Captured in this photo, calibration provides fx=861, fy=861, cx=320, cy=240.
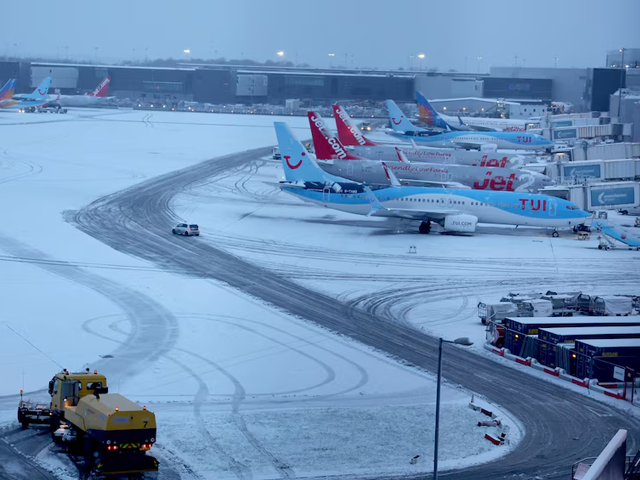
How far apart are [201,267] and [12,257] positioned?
1076 cm

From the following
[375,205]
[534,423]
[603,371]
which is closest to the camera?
[534,423]

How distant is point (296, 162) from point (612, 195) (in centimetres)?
2677

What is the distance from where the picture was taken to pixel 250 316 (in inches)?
1542

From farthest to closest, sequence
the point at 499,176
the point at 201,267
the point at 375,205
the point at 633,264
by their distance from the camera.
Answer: the point at 499,176 → the point at 375,205 → the point at 633,264 → the point at 201,267

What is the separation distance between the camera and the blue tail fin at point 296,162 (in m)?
64.6

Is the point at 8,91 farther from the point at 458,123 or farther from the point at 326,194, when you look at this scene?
the point at 326,194

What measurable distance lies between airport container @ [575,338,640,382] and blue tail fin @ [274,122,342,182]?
33.1 m

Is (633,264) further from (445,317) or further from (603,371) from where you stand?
(603,371)

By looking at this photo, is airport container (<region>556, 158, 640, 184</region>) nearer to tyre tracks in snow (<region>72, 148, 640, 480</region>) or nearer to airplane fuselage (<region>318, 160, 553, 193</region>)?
airplane fuselage (<region>318, 160, 553, 193</region>)

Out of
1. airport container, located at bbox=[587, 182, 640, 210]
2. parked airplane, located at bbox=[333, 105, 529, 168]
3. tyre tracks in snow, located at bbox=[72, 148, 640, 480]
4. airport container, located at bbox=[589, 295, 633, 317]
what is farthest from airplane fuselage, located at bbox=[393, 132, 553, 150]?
airport container, located at bbox=[589, 295, 633, 317]

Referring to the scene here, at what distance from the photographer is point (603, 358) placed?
33.2 m

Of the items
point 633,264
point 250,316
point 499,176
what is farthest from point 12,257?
point 499,176

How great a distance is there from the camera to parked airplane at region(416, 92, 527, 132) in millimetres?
138250

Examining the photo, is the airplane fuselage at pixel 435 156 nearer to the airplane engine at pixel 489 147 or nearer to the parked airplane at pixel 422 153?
the parked airplane at pixel 422 153
